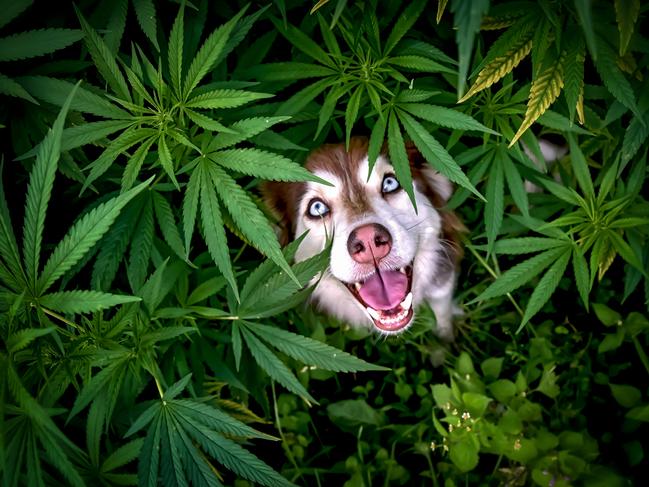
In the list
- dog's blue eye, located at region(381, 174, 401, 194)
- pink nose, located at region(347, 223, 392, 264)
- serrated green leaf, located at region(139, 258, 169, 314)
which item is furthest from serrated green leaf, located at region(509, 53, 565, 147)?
serrated green leaf, located at region(139, 258, 169, 314)

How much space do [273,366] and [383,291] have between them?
88 cm

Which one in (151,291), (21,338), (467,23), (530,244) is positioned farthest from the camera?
(530,244)

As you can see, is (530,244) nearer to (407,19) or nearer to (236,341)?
(407,19)

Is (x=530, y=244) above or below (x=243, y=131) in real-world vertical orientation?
below

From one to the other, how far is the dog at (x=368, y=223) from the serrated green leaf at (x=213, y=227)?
0.74 metres

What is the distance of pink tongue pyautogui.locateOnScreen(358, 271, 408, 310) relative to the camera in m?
2.73

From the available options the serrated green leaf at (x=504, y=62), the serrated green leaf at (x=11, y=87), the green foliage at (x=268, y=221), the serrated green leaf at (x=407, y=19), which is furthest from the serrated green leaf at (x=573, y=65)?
the serrated green leaf at (x=11, y=87)

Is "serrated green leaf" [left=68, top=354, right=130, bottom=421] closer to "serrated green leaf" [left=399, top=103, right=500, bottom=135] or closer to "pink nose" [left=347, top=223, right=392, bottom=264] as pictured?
"pink nose" [left=347, top=223, right=392, bottom=264]

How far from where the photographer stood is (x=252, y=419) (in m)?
2.80

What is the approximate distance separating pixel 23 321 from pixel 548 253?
2133 mm

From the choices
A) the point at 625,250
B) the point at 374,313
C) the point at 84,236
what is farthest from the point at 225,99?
the point at 625,250

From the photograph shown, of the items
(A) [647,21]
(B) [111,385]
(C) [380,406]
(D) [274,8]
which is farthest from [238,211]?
(C) [380,406]

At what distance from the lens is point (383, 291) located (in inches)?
108

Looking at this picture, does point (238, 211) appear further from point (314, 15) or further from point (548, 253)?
point (548, 253)
